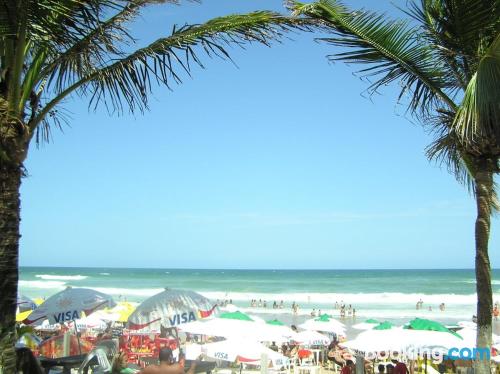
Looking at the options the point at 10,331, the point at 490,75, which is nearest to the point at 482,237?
the point at 490,75

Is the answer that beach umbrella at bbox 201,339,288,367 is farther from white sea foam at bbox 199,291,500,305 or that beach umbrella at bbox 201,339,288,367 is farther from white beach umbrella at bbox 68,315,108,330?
white sea foam at bbox 199,291,500,305

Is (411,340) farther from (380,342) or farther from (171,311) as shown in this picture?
(171,311)

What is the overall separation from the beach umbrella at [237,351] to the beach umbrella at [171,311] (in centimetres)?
137

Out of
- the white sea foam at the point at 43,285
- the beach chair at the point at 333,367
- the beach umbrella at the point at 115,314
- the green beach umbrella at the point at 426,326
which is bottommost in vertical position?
the white sea foam at the point at 43,285

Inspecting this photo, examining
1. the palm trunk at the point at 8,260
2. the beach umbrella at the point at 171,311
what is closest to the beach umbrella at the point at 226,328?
the beach umbrella at the point at 171,311

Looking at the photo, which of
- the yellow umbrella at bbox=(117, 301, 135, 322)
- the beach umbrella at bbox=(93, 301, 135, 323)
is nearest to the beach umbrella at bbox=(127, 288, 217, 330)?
the yellow umbrella at bbox=(117, 301, 135, 322)

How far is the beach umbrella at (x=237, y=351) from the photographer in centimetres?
1045

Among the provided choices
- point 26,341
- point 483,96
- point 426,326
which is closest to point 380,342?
point 426,326

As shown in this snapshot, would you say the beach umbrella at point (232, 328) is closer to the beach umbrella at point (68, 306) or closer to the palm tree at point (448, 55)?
the beach umbrella at point (68, 306)

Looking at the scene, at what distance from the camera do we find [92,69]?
19.1 feet

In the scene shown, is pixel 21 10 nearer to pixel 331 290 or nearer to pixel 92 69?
pixel 92 69

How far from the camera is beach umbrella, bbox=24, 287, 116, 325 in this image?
11.1 m

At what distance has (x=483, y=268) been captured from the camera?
659cm

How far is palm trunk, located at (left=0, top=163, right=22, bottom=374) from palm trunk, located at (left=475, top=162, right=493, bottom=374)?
184 inches
